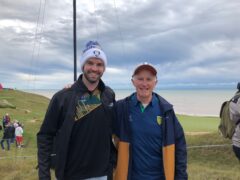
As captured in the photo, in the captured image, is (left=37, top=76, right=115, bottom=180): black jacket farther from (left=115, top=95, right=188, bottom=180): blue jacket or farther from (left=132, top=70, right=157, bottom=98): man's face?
(left=132, top=70, right=157, bottom=98): man's face

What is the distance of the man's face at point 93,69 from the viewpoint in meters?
3.76

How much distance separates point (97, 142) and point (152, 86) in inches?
30.9

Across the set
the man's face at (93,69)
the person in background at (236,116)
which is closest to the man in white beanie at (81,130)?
the man's face at (93,69)

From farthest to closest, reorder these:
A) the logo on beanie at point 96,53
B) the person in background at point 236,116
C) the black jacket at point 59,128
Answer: the person in background at point 236,116 < the logo on beanie at point 96,53 < the black jacket at point 59,128

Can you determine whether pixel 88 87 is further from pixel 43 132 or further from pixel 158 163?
pixel 158 163

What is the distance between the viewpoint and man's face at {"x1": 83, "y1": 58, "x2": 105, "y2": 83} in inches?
148

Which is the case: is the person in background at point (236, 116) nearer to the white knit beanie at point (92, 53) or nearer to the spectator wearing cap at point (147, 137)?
the spectator wearing cap at point (147, 137)

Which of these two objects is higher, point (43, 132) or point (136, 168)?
point (43, 132)

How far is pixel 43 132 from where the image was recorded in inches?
148

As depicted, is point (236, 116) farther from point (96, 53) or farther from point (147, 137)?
point (96, 53)

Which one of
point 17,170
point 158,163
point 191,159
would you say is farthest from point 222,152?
point 158,163

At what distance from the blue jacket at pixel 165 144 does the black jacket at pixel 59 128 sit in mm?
217

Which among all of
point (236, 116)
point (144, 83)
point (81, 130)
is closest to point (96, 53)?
point (144, 83)

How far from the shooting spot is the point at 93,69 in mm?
3754
